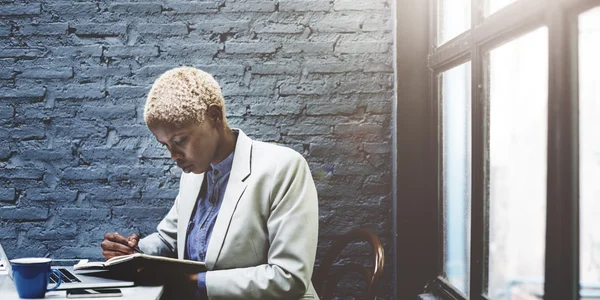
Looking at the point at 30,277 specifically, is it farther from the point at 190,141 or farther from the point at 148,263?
the point at 190,141

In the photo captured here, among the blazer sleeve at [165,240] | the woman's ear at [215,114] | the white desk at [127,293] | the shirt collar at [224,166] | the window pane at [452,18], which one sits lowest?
the white desk at [127,293]

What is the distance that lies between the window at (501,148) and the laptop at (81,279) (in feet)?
3.64

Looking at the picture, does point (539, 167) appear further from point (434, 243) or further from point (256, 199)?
point (434, 243)

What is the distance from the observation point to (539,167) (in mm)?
1364

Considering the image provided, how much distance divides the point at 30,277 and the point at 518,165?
1346mm

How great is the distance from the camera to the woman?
5.61ft

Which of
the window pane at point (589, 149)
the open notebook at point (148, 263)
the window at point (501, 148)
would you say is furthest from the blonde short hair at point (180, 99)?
the window pane at point (589, 149)

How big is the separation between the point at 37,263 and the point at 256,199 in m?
0.67

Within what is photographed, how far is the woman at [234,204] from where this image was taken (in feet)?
5.61

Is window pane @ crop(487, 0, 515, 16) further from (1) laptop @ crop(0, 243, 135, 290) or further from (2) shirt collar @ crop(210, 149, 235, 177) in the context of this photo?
(1) laptop @ crop(0, 243, 135, 290)

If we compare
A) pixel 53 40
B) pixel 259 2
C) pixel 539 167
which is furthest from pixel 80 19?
pixel 539 167

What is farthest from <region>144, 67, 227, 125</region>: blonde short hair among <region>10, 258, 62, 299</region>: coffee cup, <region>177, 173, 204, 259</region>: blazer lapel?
<region>10, 258, 62, 299</region>: coffee cup

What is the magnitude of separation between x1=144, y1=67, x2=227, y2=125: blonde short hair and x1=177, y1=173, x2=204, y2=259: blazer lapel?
343mm

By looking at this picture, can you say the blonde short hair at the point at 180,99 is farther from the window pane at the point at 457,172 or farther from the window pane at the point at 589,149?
the window pane at the point at 589,149
